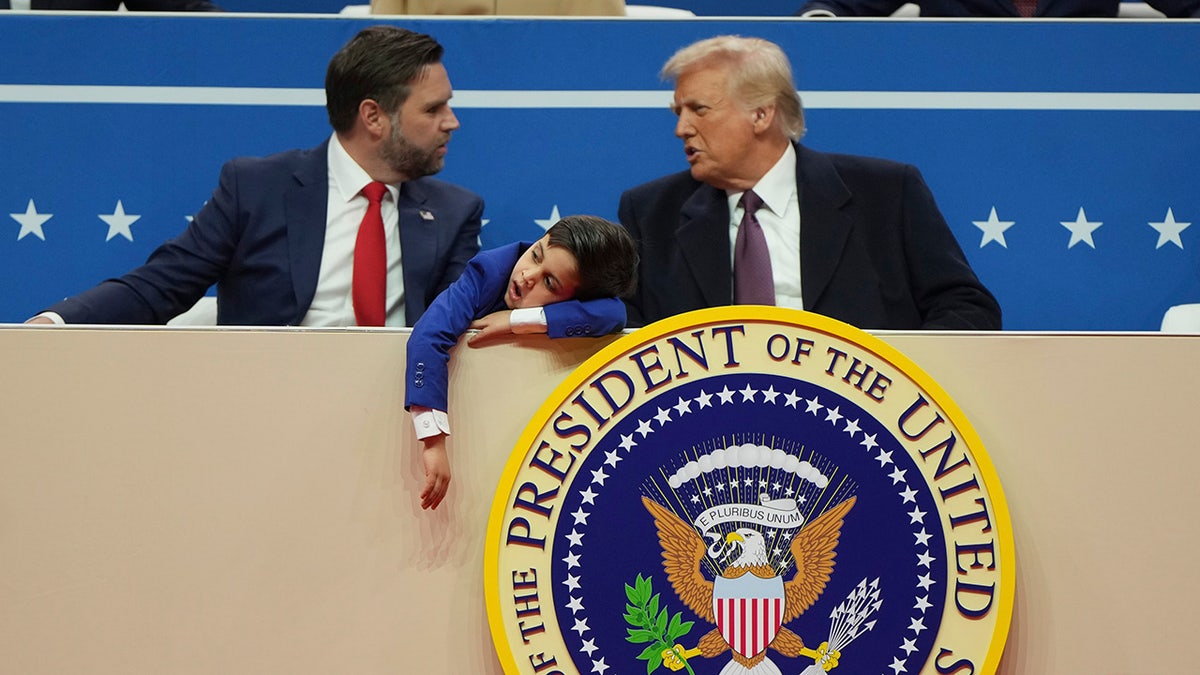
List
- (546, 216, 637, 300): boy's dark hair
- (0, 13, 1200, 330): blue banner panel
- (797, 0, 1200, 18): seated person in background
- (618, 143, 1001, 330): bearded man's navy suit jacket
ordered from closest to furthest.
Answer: (546, 216, 637, 300): boy's dark hair, (618, 143, 1001, 330): bearded man's navy suit jacket, (0, 13, 1200, 330): blue banner panel, (797, 0, 1200, 18): seated person in background

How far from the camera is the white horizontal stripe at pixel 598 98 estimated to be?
9.00ft

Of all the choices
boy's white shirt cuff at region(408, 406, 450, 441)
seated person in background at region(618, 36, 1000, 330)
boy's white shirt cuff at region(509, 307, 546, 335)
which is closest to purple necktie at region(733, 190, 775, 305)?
seated person in background at region(618, 36, 1000, 330)

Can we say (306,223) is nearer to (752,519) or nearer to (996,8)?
(752,519)

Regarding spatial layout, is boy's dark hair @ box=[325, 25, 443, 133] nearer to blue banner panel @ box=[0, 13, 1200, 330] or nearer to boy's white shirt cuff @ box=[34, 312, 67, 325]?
blue banner panel @ box=[0, 13, 1200, 330]

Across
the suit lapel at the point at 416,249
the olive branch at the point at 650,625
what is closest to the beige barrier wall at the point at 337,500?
the olive branch at the point at 650,625

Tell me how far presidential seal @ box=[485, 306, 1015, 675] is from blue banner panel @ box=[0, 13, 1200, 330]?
4.21 ft

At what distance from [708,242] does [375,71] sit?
0.73 meters

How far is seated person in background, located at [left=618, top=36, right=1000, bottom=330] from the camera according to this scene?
2.28 metres

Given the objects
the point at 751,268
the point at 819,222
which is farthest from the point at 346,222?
the point at 819,222

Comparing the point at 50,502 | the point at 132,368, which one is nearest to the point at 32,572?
the point at 50,502

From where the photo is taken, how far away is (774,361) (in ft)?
5.12

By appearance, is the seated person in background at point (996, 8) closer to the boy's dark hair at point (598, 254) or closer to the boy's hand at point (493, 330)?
the boy's dark hair at point (598, 254)

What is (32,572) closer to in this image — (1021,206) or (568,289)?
(568,289)

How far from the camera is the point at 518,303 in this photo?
5.89 ft
